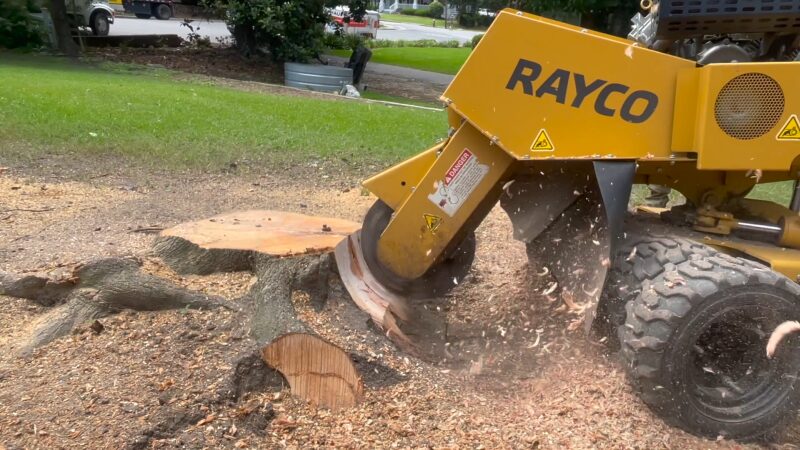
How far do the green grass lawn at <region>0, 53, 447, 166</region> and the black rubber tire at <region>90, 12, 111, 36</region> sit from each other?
10.3 m

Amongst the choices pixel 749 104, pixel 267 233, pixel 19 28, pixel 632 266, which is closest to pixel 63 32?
pixel 19 28

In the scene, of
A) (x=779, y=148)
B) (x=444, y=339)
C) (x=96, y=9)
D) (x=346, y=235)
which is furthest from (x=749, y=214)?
(x=96, y=9)

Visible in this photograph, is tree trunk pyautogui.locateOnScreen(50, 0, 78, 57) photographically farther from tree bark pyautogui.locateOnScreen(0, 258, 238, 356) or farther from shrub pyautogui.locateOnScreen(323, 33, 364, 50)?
tree bark pyautogui.locateOnScreen(0, 258, 238, 356)

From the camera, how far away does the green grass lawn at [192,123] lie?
8.92 meters

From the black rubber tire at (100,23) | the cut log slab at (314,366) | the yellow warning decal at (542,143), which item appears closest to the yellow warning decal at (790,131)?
the yellow warning decal at (542,143)

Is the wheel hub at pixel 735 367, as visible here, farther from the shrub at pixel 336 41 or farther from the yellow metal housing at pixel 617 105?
the shrub at pixel 336 41

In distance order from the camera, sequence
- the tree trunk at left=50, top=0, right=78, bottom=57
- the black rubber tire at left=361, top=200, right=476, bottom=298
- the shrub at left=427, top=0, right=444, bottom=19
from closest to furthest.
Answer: the black rubber tire at left=361, top=200, right=476, bottom=298 → the tree trunk at left=50, top=0, right=78, bottom=57 → the shrub at left=427, top=0, right=444, bottom=19

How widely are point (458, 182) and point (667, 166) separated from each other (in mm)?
1023

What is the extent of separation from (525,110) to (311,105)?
9679 millimetres

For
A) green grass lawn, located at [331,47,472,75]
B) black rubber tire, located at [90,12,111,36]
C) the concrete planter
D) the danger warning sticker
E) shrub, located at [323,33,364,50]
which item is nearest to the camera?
the danger warning sticker

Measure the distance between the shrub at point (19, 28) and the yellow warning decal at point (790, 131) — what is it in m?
18.6

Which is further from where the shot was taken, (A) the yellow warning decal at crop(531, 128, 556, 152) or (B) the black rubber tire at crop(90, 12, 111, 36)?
(B) the black rubber tire at crop(90, 12, 111, 36)

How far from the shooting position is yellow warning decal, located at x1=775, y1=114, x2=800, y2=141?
3.60 m

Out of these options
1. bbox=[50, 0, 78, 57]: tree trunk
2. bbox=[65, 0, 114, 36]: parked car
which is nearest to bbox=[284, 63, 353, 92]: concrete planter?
bbox=[50, 0, 78, 57]: tree trunk
